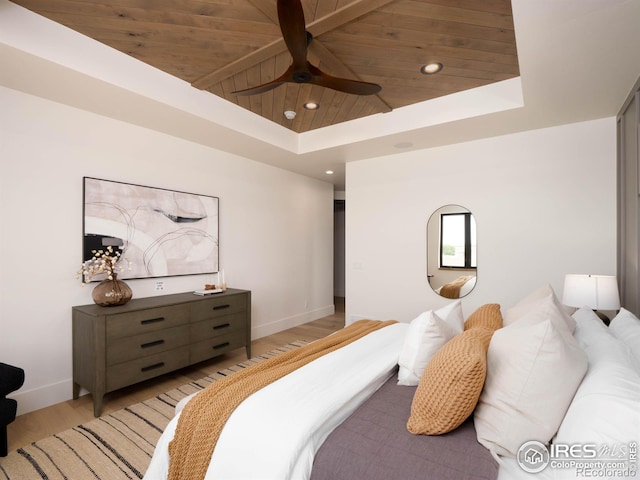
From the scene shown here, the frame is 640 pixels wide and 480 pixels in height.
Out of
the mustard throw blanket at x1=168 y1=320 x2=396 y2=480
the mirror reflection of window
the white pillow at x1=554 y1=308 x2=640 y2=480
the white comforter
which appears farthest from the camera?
the mirror reflection of window

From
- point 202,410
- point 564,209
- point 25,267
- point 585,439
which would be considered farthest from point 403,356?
point 25,267

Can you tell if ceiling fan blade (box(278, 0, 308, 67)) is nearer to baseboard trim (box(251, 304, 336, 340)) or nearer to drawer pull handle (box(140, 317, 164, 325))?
drawer pull handle (box(140, 317, 164, 325))

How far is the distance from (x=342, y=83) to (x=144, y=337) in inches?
100

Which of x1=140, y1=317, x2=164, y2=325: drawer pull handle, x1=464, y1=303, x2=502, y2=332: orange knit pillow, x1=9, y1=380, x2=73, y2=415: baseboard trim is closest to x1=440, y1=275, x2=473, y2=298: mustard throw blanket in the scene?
x1=464, y1=303, x2=502, y2=332: orange knit pillow

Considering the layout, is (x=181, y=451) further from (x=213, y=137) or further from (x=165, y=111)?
(x=213, y=137)

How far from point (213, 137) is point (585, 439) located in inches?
145

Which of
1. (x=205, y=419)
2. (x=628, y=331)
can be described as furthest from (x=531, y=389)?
(x=205, y=419)

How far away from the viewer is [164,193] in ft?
11.4

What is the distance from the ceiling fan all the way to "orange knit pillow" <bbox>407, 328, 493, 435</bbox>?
171 centimetres

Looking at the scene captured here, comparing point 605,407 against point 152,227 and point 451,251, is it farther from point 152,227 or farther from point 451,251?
point 152,227

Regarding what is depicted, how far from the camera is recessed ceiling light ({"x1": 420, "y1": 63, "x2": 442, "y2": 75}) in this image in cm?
260

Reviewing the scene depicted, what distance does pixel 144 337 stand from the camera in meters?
2.80

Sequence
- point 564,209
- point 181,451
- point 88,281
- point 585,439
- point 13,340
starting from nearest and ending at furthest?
point 585,439 → point 181,451 → point 13,340 → point 88,281 → point 564,209

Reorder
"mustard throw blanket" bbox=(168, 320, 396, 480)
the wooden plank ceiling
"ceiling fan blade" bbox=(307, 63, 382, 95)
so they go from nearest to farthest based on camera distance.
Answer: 1. "mustard throw blanket" bbox=(168, 320, 396, 480)
2. the wooden plank ceiling
3. "ceiling fan blade" bbox=(307, 63, 382, 95)
